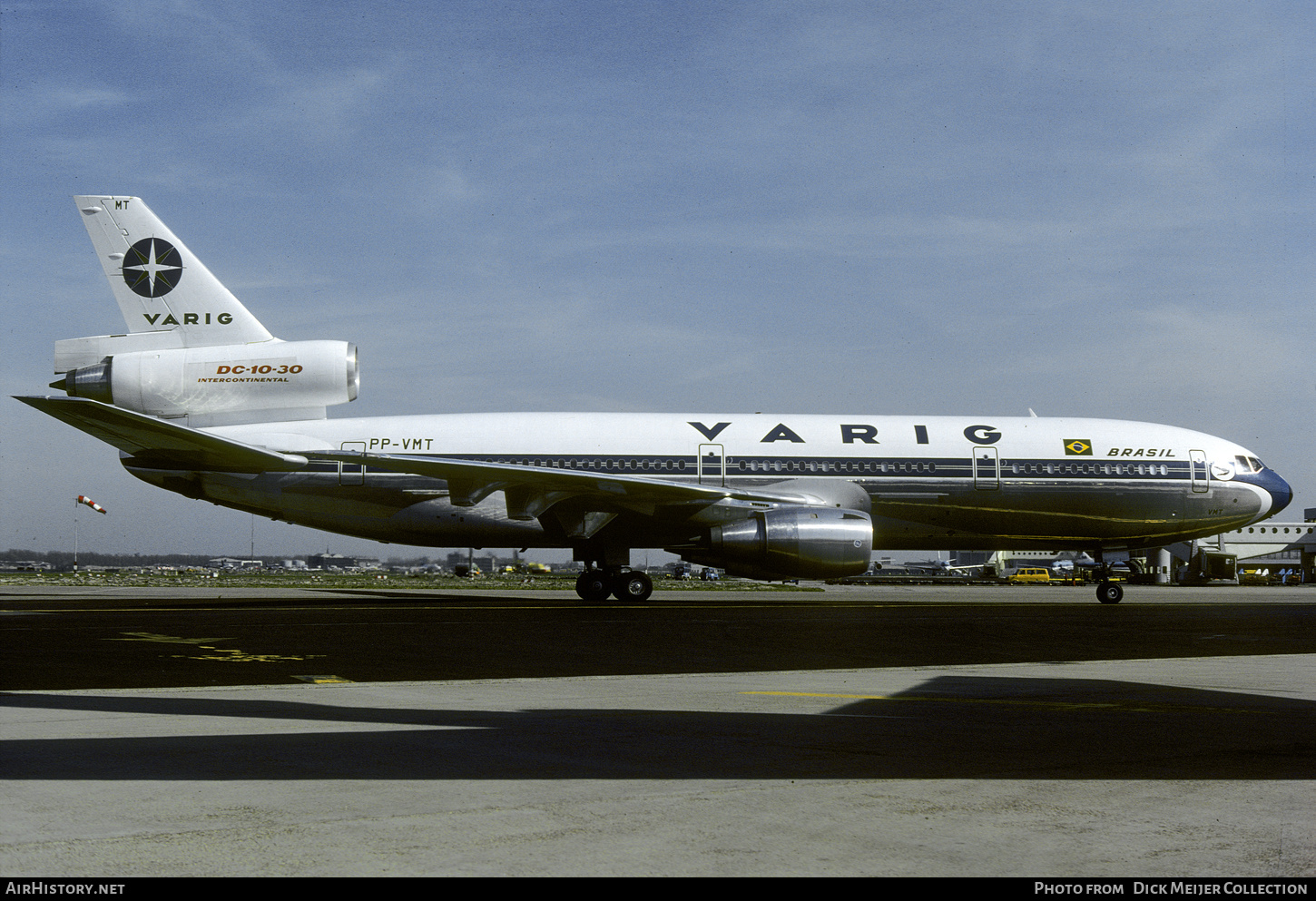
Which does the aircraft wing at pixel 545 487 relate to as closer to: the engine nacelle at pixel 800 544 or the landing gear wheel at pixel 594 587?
the engine nacelle at pixel 800 544

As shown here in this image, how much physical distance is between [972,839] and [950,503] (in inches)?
840

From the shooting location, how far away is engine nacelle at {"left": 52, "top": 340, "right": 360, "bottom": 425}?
22.9 metres

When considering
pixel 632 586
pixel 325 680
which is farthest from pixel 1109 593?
pixel 325 680

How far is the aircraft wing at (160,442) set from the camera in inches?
720

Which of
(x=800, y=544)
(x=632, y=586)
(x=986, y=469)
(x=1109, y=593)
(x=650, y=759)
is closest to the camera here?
(x=650, y=759)

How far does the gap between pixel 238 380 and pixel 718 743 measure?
802 inches

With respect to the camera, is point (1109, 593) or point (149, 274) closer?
point (149, 274)

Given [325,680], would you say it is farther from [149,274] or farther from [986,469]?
[986,469]

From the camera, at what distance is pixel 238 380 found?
23.4 metres

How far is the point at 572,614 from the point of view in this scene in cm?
1817

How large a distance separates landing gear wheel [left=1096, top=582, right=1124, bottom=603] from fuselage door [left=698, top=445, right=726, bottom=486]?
10.3 m

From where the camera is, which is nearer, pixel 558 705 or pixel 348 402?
pixel 558 705

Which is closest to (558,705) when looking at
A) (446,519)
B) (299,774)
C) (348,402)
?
(299,774)

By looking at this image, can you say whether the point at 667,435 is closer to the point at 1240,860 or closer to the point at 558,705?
the point at 558,705
